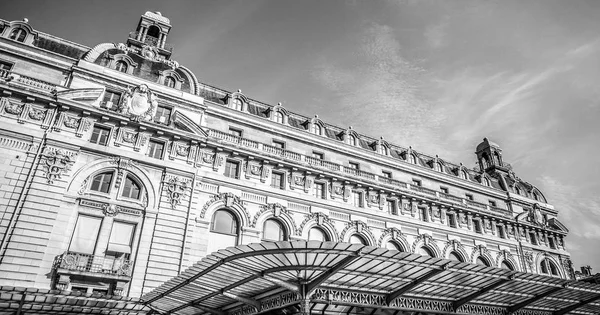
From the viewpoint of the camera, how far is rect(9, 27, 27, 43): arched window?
2271 cm

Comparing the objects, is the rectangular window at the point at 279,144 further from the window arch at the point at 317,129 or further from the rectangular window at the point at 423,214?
the rectangular window at the point at 423,214

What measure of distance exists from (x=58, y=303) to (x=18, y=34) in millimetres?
16997

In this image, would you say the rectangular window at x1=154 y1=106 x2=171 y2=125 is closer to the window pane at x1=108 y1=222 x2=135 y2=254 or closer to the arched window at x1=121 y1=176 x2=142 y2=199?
the arched window at x1=121 y1=176 x2=142 y2=199

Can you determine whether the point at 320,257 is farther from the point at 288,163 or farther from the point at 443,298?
the point at 288,163

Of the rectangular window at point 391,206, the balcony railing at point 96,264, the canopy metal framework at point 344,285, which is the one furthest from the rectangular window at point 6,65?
the rectangular window at point 391,206

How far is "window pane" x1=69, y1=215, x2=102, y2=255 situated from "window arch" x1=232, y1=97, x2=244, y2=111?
12086mm

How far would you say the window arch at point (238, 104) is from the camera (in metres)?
27.9

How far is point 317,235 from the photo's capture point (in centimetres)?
2525

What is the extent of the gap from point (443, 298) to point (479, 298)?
1.86 meters

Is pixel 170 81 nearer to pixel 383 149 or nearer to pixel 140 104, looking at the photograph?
pixel 140 104

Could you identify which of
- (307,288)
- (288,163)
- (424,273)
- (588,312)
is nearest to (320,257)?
(307,288)

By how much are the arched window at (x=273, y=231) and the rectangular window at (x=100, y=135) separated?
412 inches

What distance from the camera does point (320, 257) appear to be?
1086 centimetres

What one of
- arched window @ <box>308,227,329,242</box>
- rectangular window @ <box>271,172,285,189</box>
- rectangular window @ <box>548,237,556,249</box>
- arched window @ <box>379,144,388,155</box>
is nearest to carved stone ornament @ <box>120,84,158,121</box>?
rectangular window @ <box>271,172,285,189</box>
